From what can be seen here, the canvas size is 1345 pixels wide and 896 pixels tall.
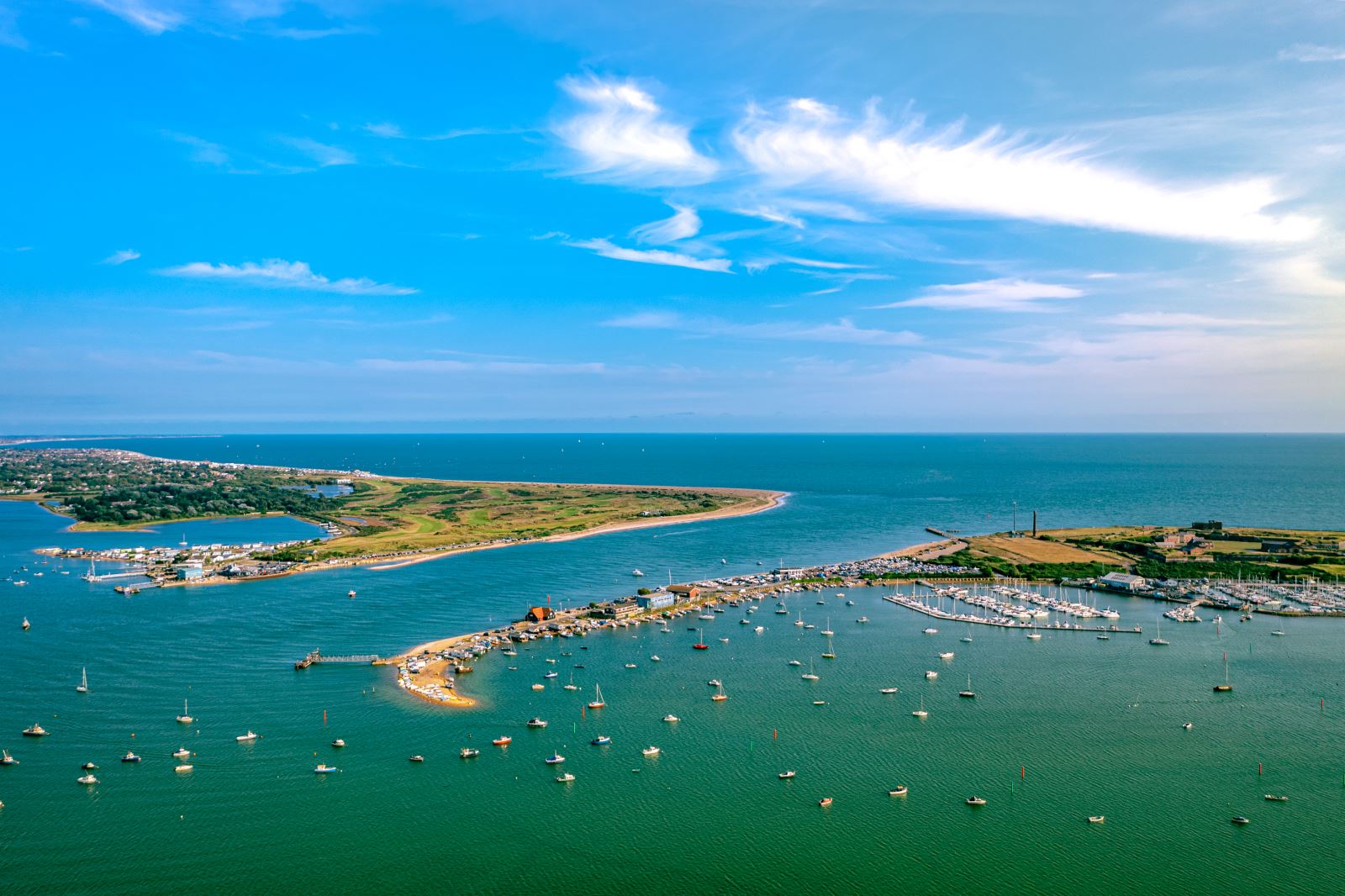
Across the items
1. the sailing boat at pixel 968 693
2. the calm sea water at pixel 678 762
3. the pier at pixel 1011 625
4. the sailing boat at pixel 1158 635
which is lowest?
the calm sea water at pixel 678 762

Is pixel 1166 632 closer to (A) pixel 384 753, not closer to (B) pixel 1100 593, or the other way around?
(B) pixel 1100 593

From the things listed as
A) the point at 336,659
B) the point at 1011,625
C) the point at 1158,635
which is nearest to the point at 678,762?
the point at 336,659

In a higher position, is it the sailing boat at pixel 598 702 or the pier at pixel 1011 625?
the pier at pixel 1011 625

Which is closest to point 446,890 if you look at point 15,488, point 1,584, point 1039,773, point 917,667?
point 1039,773

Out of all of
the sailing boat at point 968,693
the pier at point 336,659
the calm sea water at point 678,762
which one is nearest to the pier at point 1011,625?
the calm sea water at point 678,762

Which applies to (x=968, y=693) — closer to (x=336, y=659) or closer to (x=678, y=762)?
(x=678, y=762)

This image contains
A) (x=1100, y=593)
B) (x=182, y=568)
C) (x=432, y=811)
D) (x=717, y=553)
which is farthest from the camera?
(x=717, y=553)

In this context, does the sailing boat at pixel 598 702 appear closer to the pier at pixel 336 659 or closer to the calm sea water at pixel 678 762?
the calm sea water at pixel 678 762

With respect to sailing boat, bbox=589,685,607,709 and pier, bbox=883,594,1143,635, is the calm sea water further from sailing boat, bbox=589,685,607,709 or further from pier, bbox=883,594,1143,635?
pier, bbox=883,594,1143,635
